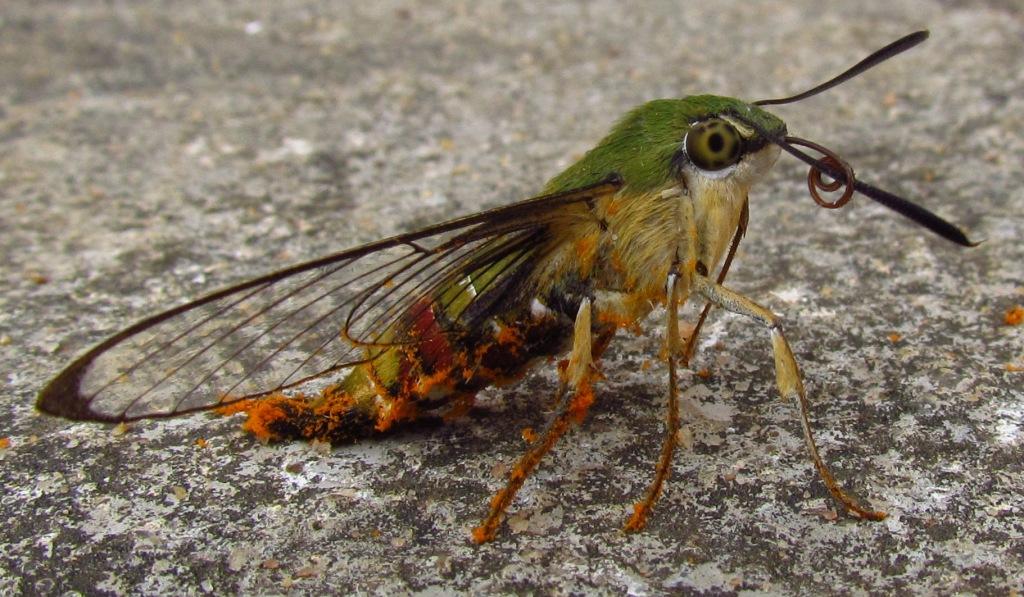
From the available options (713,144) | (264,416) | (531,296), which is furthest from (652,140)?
(264,416)

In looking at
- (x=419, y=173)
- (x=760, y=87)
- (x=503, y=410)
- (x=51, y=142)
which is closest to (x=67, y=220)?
(x=51, y=142)

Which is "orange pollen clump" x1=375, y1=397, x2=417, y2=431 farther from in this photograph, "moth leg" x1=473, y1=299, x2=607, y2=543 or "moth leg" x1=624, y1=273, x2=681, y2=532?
"moth leg" x1=624, y1=273, x2=681, y2=532

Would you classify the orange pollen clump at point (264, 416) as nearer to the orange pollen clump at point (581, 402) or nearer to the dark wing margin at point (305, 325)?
the dark wing margin at point (305, 325)

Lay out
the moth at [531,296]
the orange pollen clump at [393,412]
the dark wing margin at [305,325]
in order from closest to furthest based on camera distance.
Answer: the dark wing margin at [305,325], the moth at [531,296], the orange pollen clump at [393,412]

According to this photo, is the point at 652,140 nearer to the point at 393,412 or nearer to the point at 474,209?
the point at 393,412

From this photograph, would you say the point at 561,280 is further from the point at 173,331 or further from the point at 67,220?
the point at 67,220

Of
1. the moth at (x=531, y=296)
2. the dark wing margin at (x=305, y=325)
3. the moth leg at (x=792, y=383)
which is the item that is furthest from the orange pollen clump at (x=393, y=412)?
the moth leg at (x=792, y=383)
